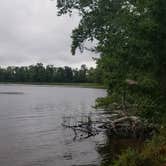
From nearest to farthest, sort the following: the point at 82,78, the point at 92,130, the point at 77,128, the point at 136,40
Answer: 1. the point at 136,40
2. the point at 92,130
3. the point at 77,128
4. the point at 82,78

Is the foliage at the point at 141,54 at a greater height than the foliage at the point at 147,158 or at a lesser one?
greater

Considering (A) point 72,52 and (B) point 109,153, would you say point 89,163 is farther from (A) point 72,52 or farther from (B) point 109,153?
(A) point 72,52

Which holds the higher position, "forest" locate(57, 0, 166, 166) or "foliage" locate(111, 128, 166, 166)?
"forest" locate(57, 0, 166, 166)

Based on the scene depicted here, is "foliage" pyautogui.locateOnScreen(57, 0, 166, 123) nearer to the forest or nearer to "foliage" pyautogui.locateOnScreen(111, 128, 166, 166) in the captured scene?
the forest

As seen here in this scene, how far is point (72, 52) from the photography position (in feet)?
88.4

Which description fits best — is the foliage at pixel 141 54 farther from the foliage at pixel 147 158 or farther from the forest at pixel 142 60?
the foliage at pixel 147 158

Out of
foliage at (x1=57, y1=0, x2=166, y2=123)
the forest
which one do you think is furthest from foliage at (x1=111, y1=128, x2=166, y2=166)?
foliage at (x1=57, y1=0, x2=166, y2=123)

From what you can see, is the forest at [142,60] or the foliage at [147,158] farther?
the forest at [142,60]

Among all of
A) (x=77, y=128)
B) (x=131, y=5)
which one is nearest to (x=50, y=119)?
(x=77, y=128)

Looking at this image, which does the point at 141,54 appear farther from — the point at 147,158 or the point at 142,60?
the point at 147,158

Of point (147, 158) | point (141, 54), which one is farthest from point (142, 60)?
point (147, 158)

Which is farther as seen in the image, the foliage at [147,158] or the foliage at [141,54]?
the foliage at [141,54]

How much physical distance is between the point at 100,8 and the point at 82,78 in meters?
166

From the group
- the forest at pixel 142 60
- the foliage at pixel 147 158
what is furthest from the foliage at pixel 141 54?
the foliage at pixel 147 158
